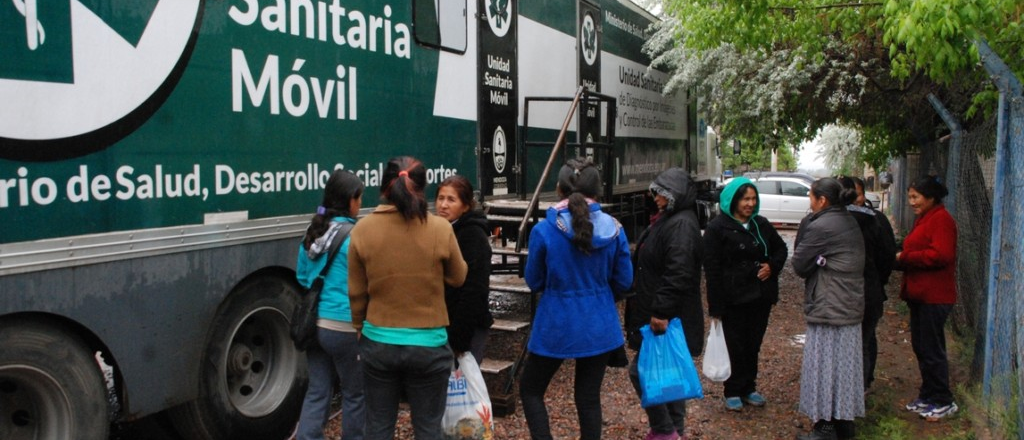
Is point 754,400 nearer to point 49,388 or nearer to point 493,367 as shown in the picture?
point 493,367

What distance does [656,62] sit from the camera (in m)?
11.4

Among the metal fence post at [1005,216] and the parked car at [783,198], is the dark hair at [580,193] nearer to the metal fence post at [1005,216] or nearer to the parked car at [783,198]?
the metal fence post at [1005,216]

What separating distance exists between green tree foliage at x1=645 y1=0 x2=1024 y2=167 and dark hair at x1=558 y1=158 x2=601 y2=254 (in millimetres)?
2495

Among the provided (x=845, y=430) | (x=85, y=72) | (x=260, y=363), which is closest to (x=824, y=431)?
(x=845, y=430)

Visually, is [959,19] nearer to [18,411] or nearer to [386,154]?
[386,154]

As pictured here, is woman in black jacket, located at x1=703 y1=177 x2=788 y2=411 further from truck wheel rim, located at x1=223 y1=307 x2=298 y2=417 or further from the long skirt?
truck wheel rim, located at x1=223 y1=307 x2=298 y2=417

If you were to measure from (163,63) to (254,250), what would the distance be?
1.13 meters

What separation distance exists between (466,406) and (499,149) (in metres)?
3.61

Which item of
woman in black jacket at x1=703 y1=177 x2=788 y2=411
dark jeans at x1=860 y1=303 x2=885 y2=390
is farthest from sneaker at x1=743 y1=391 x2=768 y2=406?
dark jeans at x1=860 y1=303 x2=885 y2=390

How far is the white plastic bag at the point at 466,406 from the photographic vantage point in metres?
3.92

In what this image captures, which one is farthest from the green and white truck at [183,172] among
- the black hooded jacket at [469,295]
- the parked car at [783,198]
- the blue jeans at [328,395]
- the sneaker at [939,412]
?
the parked car at [783,198]

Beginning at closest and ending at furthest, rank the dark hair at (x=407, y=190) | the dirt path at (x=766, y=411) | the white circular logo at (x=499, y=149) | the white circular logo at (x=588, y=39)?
the dark hair at (x=407, y=190)
the dirt path at (x=766, y=411)
the white circular logo at (x=499, y=149)
the white circular logo at (x=588, y=39)

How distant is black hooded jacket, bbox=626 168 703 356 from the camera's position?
433 centimetres

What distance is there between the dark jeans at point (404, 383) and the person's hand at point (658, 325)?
1256 mm
